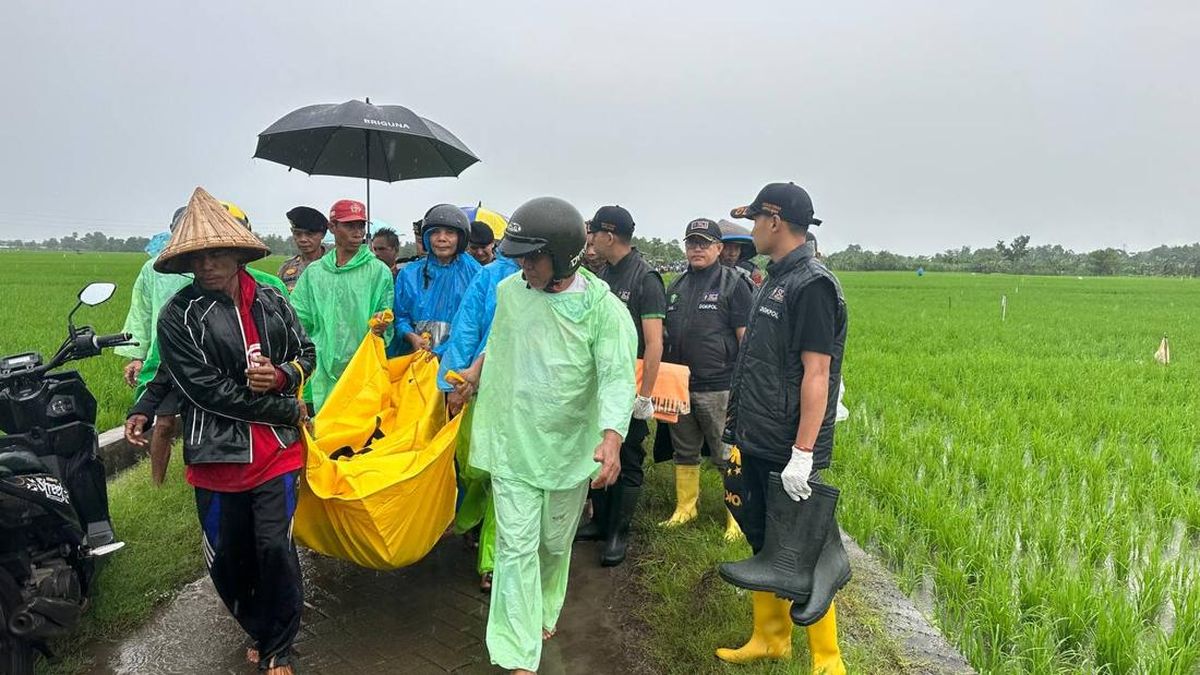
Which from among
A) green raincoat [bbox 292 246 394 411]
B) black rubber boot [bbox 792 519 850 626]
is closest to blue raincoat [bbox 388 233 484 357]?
green raincoat [bbox 292 246 394 411]

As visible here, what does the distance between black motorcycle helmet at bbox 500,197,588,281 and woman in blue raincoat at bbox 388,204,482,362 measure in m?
1.37

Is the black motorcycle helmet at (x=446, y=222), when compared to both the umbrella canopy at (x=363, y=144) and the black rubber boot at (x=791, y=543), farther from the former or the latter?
the black rubber boot at (x=791, y=543)

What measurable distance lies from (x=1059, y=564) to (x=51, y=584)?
13.6 ft

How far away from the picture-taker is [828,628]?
2504mm

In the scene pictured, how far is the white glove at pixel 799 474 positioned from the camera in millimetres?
2344

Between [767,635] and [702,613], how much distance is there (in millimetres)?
408

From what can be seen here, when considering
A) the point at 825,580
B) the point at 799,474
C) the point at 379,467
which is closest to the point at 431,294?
the point at 379,467

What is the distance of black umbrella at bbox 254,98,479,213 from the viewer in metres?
4.66

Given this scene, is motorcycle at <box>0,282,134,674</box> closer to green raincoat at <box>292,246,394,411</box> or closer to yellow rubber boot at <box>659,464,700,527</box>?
green raincoat at <box>292,246,394,411</box>

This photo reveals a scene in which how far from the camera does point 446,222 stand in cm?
383

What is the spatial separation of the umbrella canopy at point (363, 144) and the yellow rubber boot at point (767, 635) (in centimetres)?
354

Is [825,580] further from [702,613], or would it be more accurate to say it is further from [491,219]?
[491,219]

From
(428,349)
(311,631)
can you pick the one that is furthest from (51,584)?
(428,349)

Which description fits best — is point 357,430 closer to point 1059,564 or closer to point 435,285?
point 435,285
